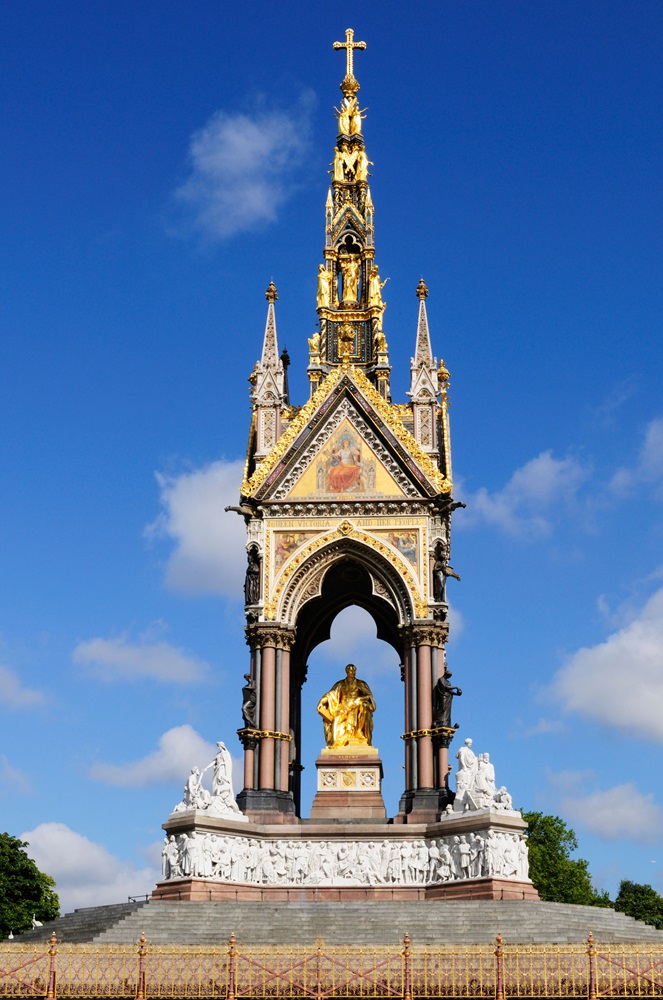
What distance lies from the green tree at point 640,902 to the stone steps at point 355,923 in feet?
127

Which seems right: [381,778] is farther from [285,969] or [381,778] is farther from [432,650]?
[285,969]

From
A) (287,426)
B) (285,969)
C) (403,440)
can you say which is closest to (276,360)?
(287,426)

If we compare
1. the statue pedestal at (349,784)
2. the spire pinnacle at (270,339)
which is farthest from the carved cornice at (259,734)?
the spire pinnacle at (270,339)

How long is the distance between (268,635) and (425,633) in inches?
161

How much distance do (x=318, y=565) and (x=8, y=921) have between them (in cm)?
2028

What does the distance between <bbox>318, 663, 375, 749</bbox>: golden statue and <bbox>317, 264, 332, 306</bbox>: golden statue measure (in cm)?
1132

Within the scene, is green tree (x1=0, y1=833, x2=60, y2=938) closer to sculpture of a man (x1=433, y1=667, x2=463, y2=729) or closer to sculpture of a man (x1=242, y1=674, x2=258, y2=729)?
sculpture of a man (x1=242, y1=674, x2=258, y2=729)

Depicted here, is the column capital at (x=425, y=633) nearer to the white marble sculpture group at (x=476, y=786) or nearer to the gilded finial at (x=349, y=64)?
the white marble sculpture group at (x=476, y=786)

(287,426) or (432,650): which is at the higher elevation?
(287,426)

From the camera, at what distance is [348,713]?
37.1 m

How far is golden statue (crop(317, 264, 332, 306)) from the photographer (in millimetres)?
40906

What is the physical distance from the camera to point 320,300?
134ft

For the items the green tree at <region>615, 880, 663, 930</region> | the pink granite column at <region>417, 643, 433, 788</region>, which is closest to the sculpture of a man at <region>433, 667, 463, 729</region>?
the pink granite column at <region>417, 643, 433, 788</region>

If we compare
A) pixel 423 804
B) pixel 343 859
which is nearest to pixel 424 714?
pixel 423 804
